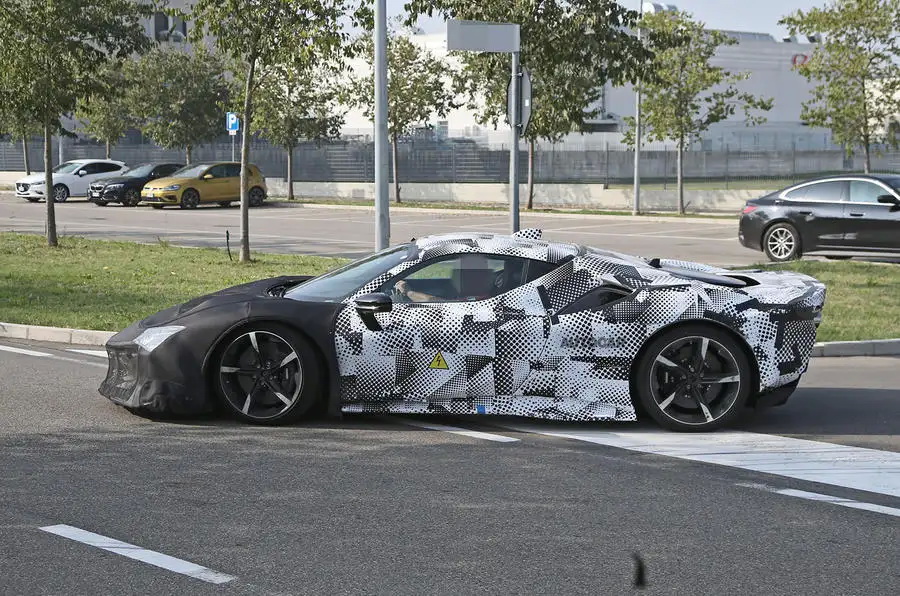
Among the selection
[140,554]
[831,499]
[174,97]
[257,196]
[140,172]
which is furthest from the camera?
[174,97]

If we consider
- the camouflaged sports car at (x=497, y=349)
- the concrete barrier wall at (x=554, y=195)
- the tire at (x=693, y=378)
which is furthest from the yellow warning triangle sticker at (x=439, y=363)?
the concrete barrier wall at (x=554, y=195)

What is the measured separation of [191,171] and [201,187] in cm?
109

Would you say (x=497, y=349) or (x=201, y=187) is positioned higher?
(x=201, y=187)

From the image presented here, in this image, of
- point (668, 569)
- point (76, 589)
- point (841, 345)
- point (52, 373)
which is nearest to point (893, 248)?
point (841, 345)

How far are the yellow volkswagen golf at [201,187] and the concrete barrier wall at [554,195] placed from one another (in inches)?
260

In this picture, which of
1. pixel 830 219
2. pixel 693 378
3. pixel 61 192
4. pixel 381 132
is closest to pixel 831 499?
pixel 693 378

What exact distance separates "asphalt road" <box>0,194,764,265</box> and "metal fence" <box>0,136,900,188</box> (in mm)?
8636

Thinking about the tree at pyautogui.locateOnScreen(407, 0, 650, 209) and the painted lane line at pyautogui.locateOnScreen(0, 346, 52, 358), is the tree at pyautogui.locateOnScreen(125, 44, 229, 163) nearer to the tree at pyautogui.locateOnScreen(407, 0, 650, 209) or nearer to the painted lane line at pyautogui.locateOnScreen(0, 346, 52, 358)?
the tree at pyautogui.locateOnScreen(407, 0, 650, 209)

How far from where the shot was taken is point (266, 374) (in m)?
7.95

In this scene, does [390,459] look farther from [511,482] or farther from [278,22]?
[278,22]

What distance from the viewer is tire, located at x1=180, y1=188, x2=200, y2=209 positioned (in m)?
40.0

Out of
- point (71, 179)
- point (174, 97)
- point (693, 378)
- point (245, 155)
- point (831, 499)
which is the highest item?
point (174, 97)

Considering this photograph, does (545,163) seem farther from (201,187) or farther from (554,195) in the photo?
(201,187)

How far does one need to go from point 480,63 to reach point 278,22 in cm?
451
